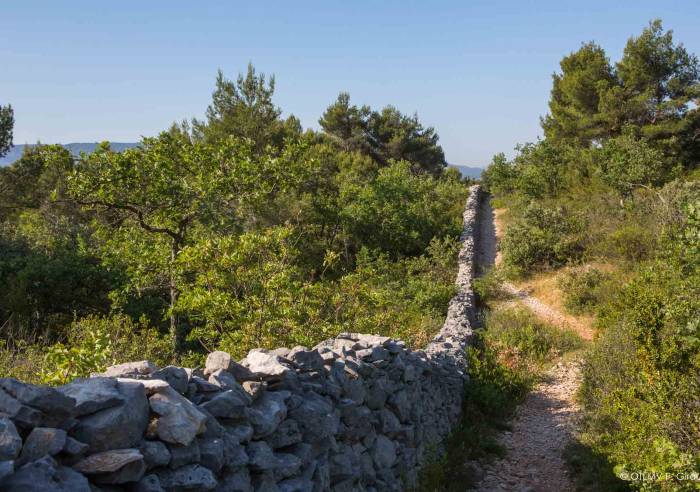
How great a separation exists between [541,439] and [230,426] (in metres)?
6.05

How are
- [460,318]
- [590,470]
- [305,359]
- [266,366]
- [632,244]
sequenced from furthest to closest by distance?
[632,244] → [460,318] → [590,470] → [305,359] → [266,366]

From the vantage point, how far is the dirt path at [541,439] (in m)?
6.54

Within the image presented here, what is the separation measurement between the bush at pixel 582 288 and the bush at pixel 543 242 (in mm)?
1708

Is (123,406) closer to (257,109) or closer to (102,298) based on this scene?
(102,298)

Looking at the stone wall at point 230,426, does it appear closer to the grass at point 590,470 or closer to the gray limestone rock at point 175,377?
the gray limestone rock at point 175,377

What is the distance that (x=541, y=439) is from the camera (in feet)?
25.3

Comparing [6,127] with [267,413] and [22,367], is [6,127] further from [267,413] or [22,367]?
[267,413]

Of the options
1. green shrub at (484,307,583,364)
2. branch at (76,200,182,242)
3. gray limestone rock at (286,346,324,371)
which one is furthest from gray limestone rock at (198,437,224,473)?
green shrub at (484,307,583,364)

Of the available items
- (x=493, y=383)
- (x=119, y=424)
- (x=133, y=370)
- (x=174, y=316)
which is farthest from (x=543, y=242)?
(x=119, y=424)

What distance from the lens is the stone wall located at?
2.22 meters

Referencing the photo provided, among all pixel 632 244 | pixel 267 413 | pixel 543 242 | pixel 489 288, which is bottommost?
pixel 489 288

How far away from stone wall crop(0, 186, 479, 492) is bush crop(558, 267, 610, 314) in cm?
835

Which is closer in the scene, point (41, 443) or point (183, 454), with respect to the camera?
point (41, 443)

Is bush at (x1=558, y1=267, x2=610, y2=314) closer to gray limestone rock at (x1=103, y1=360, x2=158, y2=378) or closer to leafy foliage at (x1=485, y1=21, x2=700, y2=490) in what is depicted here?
leafy foliage at (x1=485, y1=21, x2=700, y2=490)
